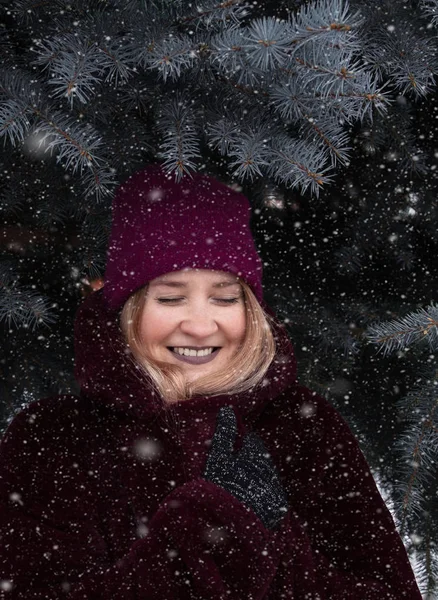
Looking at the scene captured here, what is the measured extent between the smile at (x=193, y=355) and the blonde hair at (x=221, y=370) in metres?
0.03

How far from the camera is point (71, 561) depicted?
1762 millimetres

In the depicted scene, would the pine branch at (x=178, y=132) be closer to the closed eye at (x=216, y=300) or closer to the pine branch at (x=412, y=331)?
the closed eye at (x=216, y=300)

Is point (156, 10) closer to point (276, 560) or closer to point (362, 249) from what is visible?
point (362, 249)

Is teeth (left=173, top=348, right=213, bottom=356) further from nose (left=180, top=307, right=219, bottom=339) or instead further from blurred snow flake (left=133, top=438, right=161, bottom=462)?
blurred snow flake (left=133, top=438, right=161, bottom=462)

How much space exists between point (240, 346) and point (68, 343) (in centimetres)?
74

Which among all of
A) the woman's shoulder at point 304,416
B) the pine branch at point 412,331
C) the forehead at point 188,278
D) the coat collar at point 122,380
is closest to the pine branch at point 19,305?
the coat collar at point 122,380

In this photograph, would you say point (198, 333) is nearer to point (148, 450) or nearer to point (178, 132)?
point (148, 450)

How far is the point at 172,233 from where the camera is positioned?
190 cm

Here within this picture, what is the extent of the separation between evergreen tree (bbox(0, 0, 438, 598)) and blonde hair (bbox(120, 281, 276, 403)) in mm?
306

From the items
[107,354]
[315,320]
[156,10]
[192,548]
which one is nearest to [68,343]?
[107,354]

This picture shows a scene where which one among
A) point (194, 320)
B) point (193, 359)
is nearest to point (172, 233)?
point (194, 320)

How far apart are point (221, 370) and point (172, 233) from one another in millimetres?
386

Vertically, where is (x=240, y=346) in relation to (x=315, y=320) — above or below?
below

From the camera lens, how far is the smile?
76.6 inches
